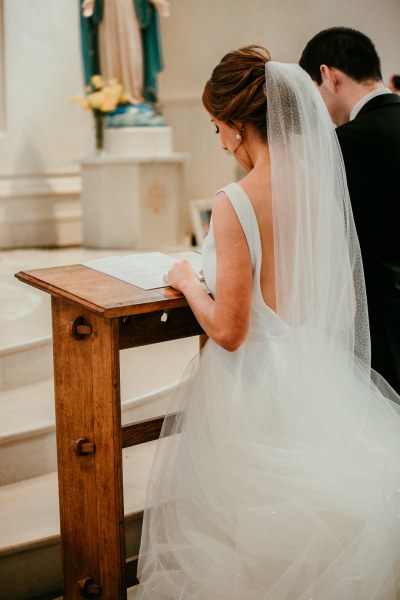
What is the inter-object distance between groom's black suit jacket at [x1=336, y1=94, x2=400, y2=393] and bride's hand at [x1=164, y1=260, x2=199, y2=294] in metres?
0.58

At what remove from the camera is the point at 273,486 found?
2080 mm

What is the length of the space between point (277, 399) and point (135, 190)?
4592 mm

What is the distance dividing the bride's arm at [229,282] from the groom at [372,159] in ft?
1.84

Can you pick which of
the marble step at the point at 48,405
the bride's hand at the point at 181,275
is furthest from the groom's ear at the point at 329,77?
the marble step at the point at 48,405

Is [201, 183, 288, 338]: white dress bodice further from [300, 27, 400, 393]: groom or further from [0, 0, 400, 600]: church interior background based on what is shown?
[0, 0, 400, 600]: church interior background

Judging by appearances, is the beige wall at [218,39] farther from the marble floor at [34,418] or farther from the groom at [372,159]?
the groom at [372,159]

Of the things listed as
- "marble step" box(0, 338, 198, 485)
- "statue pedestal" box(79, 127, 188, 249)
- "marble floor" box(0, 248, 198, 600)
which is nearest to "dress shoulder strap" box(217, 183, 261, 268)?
"marble floor" box(0, 248, 198, 600)

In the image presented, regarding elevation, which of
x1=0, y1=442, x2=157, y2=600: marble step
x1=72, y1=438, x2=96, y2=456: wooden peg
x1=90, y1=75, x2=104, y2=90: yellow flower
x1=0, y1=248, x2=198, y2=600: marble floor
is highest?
x1=90, y1=75, x2=104, y2=90: yellow flower

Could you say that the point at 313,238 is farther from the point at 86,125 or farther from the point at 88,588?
the point at 86,125

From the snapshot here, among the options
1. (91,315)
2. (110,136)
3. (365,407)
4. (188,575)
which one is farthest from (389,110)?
(110,136)

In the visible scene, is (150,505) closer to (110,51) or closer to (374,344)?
(374,344)

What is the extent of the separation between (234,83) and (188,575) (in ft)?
4.12

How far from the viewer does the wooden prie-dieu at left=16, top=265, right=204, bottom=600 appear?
7.16 feet

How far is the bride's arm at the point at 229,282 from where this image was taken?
2.04m
